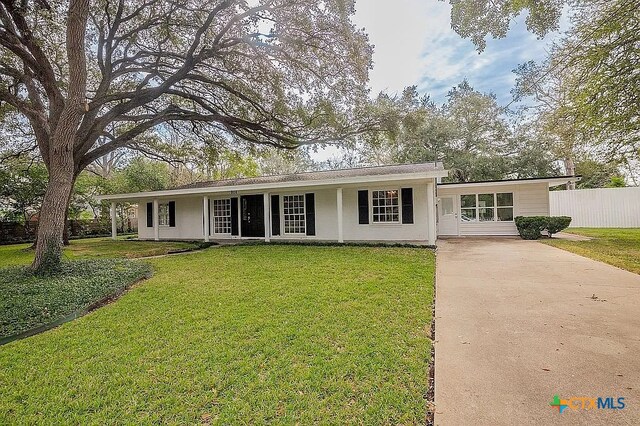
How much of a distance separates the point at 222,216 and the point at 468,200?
34.8 ft

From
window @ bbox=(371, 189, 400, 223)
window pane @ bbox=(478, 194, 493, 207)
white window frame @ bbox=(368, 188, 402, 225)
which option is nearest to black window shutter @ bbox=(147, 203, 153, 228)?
white window frame @ bbox=(368, 188, 402, 225)

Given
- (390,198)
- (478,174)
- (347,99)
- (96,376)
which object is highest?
(347,99)

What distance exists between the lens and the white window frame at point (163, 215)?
15.2 metres

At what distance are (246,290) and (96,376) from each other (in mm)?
2673

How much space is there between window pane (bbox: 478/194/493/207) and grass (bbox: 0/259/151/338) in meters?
12.2

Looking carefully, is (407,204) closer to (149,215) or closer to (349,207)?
(349,207)

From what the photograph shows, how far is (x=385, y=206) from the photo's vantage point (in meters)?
11.2

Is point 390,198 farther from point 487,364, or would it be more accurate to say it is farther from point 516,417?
point 516,417

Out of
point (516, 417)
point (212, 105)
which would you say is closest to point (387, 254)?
point (516, 417)

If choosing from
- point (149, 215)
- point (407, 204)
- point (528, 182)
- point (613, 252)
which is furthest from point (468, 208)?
point (149, 215)

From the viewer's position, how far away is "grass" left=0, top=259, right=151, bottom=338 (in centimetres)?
434

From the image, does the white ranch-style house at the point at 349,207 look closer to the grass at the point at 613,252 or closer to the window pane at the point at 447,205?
the window pane at the point at 447,205

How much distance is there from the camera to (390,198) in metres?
11.1

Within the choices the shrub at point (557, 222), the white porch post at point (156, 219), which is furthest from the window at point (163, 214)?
the shrub at point (557, 222)
